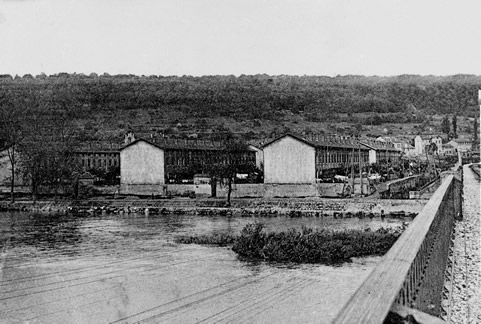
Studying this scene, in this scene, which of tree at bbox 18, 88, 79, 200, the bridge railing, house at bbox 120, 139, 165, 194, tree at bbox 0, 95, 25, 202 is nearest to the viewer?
the bridge railing

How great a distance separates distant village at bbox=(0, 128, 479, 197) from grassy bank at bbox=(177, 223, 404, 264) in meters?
22.4

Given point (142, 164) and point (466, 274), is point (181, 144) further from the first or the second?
point (466, 274)

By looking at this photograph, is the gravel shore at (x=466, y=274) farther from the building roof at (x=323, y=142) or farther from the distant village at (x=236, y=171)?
the building roof at (x=323, y=142)

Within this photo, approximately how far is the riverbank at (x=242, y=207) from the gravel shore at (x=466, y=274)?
15.7 m

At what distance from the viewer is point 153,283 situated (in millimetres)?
19141

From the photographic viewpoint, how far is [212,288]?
18.2m

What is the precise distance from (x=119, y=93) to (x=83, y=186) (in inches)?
2907

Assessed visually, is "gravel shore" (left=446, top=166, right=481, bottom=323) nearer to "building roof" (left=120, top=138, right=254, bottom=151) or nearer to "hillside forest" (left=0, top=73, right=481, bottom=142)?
"building roof" (left=120, top=138, right=254, bottom=151)

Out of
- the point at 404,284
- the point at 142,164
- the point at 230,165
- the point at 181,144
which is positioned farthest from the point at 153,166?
the point at 404,284

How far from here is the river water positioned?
50.8 ft

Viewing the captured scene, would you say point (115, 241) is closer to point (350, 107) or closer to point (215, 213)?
point (215, 213)

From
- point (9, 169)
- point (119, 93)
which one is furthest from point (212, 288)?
point (119, 93)

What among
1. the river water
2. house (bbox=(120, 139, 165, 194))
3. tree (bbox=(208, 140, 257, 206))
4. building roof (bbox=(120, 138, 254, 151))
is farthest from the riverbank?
the river water

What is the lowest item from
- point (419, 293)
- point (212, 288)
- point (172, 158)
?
point (212, 288)
